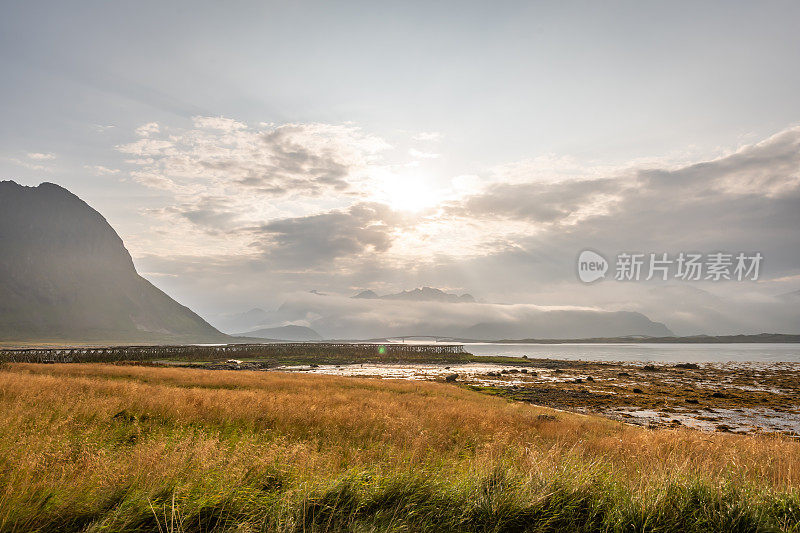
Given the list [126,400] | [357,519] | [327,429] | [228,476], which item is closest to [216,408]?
[126,400]

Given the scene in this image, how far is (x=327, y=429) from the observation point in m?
12.1

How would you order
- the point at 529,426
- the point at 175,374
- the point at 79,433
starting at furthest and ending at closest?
1. the point at 175,374
2. the point at 529,426
3. the point at 79,433

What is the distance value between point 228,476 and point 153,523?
1009 millimetres

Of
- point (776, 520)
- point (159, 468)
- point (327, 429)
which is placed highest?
point (159, 468)

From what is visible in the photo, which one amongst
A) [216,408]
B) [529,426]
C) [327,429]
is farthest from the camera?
[529,426]

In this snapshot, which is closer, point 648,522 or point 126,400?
point 648,522

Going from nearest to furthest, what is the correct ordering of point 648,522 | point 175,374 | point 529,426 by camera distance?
1. point 648,522
2. point 529,426
3. point 175,374

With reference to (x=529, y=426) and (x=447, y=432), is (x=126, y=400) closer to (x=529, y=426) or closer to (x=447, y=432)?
(x=447, y=432)

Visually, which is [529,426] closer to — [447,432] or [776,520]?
[447,432]

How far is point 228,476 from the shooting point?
19.0ft

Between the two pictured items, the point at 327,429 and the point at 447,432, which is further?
the point at 447,432

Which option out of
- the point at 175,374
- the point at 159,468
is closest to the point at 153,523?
the point at 159,468

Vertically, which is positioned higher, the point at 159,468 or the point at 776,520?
the point at 159,468

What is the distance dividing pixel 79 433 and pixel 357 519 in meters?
8.16
